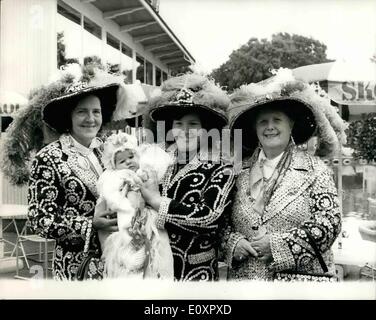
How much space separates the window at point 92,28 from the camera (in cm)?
244

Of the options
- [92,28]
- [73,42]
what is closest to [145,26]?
[92,28]

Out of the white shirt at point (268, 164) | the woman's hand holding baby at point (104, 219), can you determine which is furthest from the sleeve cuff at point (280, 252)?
the woman's hand holding baby at point (104, 219)

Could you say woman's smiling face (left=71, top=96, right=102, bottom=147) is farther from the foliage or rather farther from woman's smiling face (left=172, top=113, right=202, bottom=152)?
the foliage

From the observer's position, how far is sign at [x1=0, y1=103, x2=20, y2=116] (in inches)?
92.5

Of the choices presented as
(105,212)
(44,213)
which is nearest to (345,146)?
(105,212)

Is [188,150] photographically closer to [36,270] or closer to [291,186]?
[291,186]

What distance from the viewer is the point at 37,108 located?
224 cm

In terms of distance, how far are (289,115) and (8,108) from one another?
1.44 m

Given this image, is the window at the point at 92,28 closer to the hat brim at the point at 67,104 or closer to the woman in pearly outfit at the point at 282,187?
the hat brim at the point at 67,104

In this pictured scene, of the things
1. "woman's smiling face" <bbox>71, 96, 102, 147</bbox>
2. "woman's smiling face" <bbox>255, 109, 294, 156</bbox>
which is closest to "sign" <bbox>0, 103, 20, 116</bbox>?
"woman's smiling face" <bbox>71, 96, 102, 147</bbox>

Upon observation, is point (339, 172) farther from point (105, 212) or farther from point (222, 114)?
point (105, 212)

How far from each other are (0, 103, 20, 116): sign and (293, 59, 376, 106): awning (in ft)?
4.82

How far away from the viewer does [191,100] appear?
6.57 ft
